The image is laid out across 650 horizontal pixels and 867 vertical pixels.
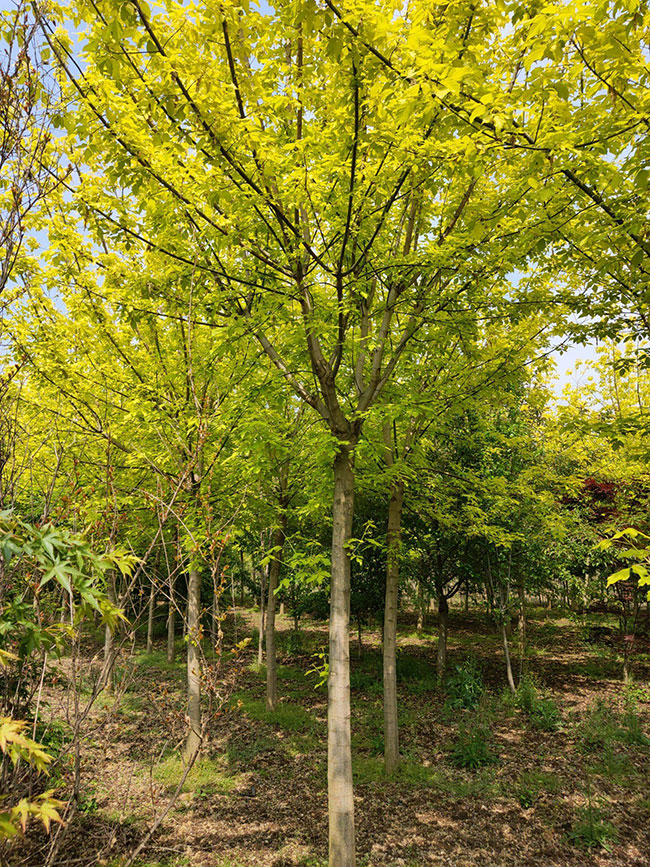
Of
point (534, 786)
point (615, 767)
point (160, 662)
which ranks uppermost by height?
point (615, 767)

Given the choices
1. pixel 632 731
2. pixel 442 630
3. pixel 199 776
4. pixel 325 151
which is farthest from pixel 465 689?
pixel 325 151

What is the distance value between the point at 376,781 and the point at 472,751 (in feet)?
5.08

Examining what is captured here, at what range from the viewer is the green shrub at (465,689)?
9359mm

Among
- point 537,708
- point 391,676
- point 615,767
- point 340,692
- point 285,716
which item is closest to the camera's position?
point 340,692

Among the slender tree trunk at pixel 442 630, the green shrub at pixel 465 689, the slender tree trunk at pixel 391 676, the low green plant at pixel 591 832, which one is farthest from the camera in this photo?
the slender tree trunk at pixel 442 630

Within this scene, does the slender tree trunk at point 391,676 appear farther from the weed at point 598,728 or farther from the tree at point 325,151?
the weed at point 598,728

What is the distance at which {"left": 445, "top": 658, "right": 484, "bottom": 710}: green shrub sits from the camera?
368 inches

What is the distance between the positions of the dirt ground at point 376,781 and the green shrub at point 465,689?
0.18 m

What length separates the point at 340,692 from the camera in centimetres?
443

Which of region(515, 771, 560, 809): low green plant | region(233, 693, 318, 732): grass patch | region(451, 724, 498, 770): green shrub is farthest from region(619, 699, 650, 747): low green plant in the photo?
region(233, 693, 318, 732): grass patch

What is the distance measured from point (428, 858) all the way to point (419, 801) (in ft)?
4.19

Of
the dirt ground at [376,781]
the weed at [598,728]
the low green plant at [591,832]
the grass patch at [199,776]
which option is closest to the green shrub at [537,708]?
the dirt ground at [376,781]

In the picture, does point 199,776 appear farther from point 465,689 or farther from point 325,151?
point 325,151

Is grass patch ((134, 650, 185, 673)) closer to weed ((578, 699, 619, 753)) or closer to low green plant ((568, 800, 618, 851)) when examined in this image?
weed ((578, 699, 619, 753))
